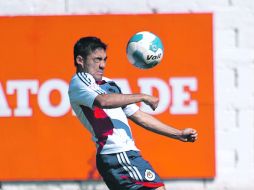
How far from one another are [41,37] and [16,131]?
943 mm

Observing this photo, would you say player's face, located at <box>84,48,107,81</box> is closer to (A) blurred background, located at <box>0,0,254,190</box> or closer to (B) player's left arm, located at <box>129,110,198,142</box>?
(B) player's left arm, located at <box>129,110,198,142</box>

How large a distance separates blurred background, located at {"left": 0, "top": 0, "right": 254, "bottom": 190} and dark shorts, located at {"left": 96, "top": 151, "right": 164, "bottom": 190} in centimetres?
286

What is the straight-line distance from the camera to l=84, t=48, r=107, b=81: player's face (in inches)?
240

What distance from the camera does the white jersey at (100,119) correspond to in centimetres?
598

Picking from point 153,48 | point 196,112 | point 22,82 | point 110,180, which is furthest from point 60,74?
point 110,180

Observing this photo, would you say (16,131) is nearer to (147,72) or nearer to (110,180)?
(147,72)

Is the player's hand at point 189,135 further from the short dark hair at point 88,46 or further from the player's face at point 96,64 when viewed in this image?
the short dark hair at point 88,46

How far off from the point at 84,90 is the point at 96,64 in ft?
0.82

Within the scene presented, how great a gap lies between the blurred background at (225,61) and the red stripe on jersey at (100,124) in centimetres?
283

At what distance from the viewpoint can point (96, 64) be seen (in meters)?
6.12

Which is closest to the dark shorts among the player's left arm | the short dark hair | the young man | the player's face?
the young man

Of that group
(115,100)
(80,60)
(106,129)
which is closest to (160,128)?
(106,129)

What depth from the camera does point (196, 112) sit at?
342 inches

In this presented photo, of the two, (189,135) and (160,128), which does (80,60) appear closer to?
(160,128)
